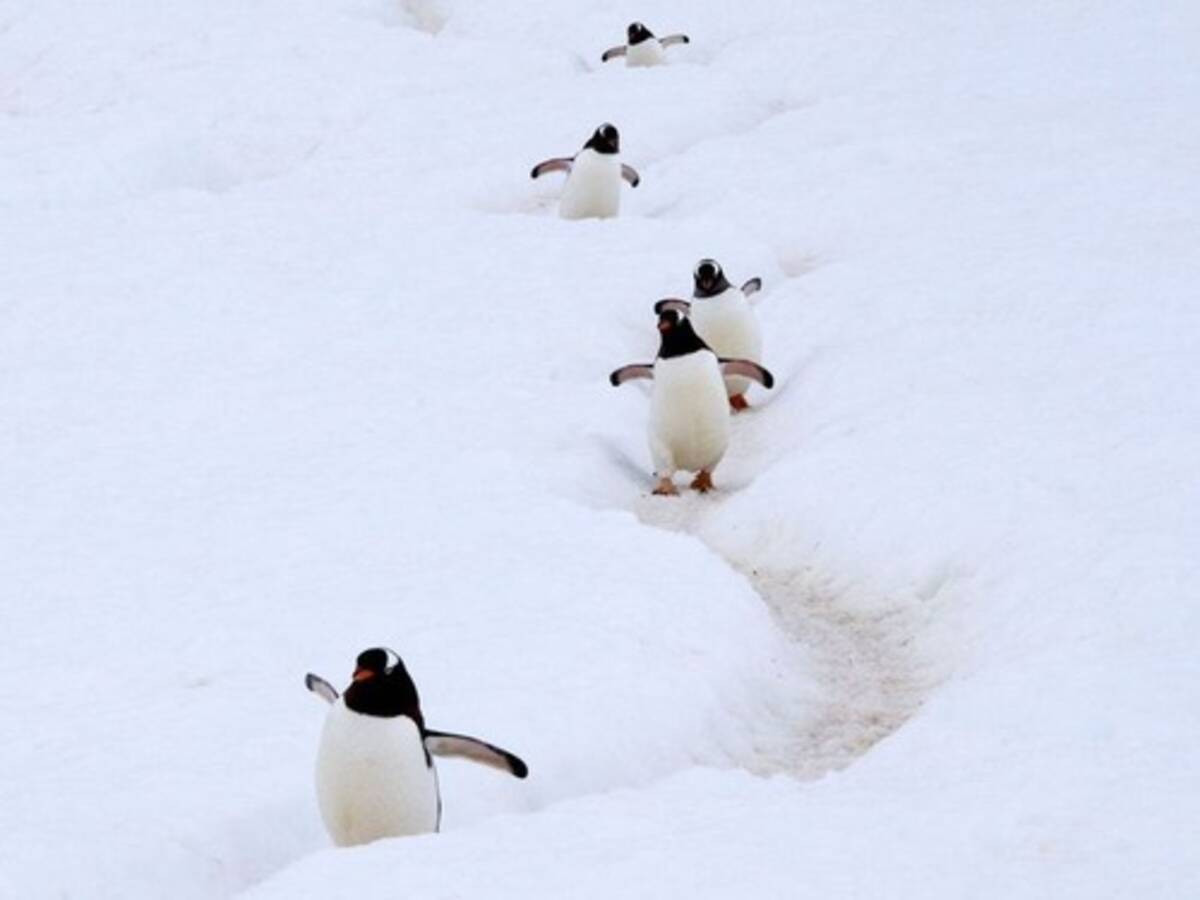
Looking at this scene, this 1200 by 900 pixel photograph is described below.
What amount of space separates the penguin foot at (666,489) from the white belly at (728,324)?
4.49 ft

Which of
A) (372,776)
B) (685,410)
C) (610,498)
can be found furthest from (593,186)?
(372,776)

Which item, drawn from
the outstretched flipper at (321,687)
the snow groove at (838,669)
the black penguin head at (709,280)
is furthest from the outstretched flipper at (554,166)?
the outstretched flipper at (321,687)

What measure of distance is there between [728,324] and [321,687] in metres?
4.98

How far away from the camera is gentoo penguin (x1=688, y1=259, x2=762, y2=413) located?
35.7 ft

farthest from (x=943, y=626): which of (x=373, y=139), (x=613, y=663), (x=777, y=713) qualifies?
(x=373, y=139)

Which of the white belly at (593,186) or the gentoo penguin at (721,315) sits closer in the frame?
the gentoo penguin at (721,315)

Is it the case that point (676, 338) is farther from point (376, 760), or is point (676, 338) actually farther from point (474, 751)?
point (376, 760)

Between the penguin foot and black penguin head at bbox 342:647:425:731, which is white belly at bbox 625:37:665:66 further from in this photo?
black penguin head at bbox 342:647:425:731

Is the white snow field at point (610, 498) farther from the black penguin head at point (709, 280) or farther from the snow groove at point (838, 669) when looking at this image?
the black penguin head at point (709, 280)

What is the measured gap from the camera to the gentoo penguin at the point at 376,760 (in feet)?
18.6

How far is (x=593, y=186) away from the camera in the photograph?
14.1m

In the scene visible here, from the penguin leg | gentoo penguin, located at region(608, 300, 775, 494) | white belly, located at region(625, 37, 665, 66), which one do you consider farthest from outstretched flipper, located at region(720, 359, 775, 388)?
white belly, located at region(625, 37, 665, 66)

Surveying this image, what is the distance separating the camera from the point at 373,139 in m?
17.0

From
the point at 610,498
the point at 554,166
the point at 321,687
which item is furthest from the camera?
the point at 554,166
